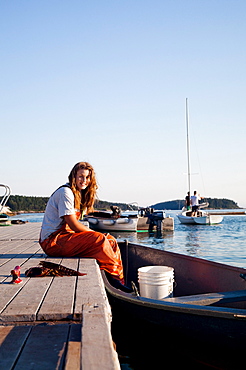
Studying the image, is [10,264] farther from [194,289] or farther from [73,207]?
[194,289]

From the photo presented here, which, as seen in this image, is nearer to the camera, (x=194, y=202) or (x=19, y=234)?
(x=19, y=234)

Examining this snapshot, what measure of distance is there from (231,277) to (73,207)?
2.27m

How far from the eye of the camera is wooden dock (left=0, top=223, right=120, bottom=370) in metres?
2.04

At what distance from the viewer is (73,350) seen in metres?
2.23

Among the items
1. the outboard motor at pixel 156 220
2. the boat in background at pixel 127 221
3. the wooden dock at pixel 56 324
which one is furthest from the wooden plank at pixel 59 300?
the outboard motor at pixel 156 220

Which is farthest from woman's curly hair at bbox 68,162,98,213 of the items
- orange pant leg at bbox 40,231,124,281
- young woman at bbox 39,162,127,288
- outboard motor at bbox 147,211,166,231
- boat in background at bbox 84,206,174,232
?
outboard motor at bbox 147,211,166,231

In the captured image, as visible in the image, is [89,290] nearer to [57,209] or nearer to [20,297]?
[20,297]

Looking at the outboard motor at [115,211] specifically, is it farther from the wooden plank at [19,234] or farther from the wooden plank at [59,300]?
the wooden plank at [59,300]

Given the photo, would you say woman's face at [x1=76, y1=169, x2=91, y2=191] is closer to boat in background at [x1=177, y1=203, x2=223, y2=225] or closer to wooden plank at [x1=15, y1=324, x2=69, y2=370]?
wooden plank at [x1=15, y1=324, x2=69, y2=370]

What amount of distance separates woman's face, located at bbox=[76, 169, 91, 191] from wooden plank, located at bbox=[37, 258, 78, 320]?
1.71m

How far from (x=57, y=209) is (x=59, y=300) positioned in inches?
94.7

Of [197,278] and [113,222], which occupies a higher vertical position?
[113,222]

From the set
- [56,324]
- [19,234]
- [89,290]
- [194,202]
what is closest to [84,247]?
[89,290]

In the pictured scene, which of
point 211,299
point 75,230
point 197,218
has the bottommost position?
point 211,299
